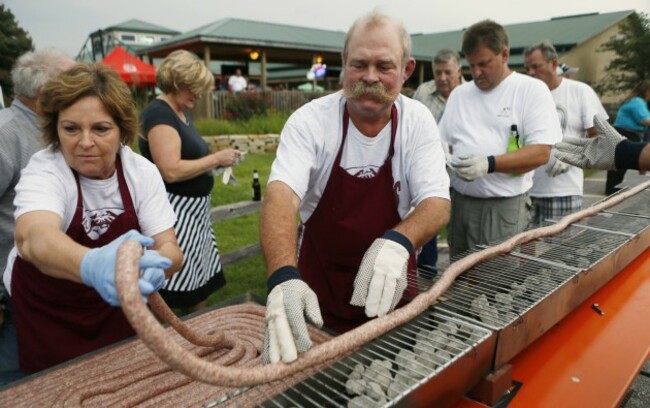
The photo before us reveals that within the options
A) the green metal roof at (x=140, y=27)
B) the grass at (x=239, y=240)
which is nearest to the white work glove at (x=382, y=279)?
the grass at (x=239, y=240)

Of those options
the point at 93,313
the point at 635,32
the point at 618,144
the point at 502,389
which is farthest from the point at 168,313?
the point at 635,32

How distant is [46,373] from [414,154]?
1589 millimetres

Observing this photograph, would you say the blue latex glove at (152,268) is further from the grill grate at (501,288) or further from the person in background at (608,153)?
the person in background at (608,153)

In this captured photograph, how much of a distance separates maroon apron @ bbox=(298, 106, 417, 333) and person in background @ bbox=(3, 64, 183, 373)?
68 cm

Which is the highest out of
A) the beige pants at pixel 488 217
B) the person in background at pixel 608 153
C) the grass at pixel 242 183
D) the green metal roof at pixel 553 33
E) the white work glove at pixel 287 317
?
the green metal roof at pixel 553 33

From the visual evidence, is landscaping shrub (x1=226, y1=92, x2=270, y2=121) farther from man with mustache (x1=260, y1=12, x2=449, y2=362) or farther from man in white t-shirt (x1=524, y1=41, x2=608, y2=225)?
man with mustache (x1=260, y1=12, x2=449, y2=362)

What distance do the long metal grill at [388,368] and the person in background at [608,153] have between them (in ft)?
5.77

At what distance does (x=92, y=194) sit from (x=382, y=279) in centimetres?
111

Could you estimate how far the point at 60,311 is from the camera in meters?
1.67

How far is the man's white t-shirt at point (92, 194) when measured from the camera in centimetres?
149

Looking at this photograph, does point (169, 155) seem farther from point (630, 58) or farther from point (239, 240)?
point (630, 58)

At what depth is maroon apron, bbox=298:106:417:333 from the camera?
6.43 feet

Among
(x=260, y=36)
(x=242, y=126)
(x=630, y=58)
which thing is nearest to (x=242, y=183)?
(x=242, y=126)

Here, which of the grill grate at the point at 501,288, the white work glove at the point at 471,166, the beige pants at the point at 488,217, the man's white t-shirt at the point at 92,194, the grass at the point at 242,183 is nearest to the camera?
the grill grate at the point at 501,288
